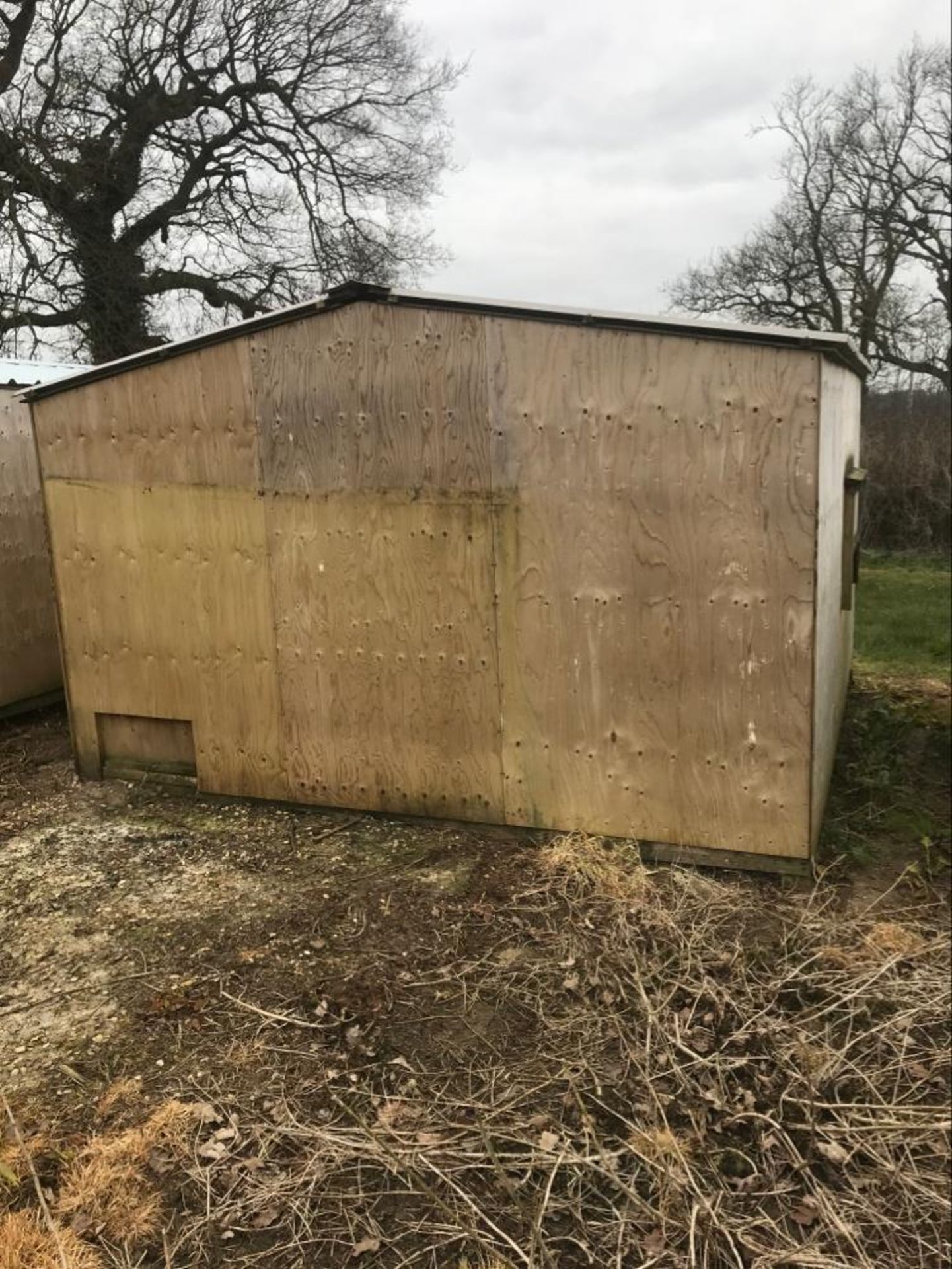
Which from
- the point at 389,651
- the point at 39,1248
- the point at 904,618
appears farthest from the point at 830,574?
the point at 904,618

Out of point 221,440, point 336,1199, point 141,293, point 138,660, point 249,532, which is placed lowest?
point 336,1199

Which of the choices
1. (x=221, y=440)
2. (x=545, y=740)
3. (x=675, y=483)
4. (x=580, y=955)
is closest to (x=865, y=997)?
(x=580, y=955)

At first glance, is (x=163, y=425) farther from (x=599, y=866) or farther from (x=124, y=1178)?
(x=124, y=1178)

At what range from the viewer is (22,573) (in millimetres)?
7867

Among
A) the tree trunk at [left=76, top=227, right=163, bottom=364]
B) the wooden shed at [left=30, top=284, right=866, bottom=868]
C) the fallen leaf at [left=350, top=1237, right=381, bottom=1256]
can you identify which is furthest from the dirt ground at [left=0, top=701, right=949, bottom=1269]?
the tree trunk at [left=76, top=227, right=163, bottom=364]

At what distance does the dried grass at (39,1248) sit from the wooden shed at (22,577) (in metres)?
5.79

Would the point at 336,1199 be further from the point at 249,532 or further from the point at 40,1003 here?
the point at 249,532

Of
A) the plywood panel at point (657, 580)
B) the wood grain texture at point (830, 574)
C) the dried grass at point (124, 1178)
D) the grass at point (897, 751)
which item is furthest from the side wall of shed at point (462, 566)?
the dried grass at point (124, 1178)

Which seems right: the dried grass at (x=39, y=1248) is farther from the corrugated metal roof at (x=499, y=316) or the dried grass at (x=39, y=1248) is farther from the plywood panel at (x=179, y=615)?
the corrugated metal roof at (x=499, y=316)

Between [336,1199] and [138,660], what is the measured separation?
3.85m

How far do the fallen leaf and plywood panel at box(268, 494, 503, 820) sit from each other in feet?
8.55

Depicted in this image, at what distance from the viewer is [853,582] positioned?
21.8 feet

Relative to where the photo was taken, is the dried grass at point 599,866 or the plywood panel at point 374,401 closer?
the dried grass at point 599,866

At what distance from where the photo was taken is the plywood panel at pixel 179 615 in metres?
5.45
